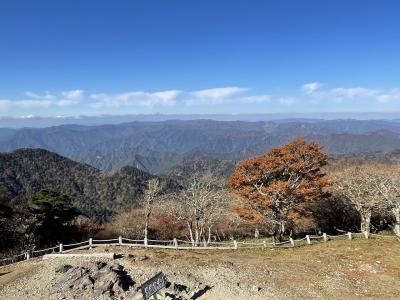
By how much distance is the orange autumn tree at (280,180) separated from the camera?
42.3 metres

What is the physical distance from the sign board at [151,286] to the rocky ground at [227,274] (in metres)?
4.36

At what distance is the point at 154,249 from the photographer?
Result: 35.2 metres

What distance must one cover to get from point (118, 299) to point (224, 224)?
40.3 metres

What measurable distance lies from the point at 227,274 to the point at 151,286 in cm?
951

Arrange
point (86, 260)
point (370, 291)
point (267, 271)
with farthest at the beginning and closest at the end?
point (86, 260) → point (267, 271) → point (370, 291)

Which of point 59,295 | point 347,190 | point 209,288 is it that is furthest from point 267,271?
point 347,190

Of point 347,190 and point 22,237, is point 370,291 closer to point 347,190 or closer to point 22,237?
point 347,190

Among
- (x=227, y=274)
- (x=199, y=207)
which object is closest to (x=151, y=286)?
(x=227, y=274)

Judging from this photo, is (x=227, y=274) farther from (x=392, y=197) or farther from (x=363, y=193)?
(x=363, y=193)

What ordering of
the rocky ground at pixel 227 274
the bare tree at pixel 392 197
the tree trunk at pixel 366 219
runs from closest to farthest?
the rocky ground at pixel 227 274, the bare tree at pixel 392 197, the tree trunk at pixel 366 219

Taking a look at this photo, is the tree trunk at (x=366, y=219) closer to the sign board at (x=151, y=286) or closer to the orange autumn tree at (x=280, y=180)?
the orange autumn tree at (x=280, y=180)

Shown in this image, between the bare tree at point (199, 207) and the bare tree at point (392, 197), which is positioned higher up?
the bare tree at point (392, 197)

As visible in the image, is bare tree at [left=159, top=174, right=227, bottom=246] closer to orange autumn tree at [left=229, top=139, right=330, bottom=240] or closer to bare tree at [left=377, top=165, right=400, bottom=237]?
orange autumn tree at [left=229, top=139, right=330, bottom=240]

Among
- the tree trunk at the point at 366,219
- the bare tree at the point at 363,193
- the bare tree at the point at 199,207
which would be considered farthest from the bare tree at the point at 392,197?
the bare tree at the point at 199,207
